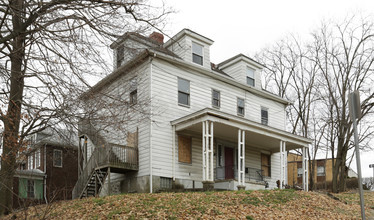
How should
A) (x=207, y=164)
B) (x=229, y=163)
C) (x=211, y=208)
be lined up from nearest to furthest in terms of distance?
(x=211, y=208) < (x=207, y=164) < (x=229, y=163)

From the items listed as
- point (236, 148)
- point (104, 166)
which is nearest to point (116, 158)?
point (104, 166)

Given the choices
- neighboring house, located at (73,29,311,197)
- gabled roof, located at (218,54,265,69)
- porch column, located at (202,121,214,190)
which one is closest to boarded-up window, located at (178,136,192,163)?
neighboring house, located at (73,29,311,197)

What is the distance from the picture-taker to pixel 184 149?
19.7 metres

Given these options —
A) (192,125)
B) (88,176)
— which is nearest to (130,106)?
(192,125)

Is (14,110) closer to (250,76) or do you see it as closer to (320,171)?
(250,76)

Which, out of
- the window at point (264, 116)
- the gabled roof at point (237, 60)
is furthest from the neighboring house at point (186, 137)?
the gabled roof at point (237, 60)

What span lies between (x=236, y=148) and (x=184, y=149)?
14.9 feet

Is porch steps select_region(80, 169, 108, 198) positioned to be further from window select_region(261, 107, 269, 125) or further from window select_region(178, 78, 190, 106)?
window select_region(261, 107, 269, 125)

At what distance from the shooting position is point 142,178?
59.7 feet

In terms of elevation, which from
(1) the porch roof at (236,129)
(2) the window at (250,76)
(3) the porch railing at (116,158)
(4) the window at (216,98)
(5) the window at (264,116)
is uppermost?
(2) the window at (250,76)

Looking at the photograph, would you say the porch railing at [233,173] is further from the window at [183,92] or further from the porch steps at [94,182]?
the porch steps at [94,182]

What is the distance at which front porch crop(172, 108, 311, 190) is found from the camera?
1795 centimetres

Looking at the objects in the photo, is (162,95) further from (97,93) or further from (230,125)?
(97,93)

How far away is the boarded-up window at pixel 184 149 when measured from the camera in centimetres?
1947
